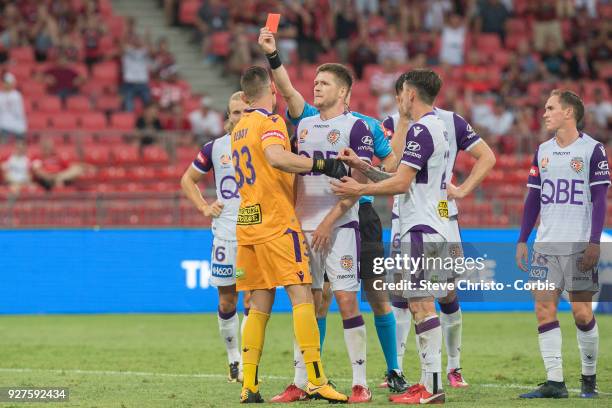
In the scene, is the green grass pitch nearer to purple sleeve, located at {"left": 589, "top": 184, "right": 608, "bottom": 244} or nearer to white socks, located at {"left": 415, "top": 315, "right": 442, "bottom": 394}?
white socks, located at {"left": 415, "top": 315, "right": 442, "bottom": 394}

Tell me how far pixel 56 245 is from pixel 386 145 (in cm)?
917

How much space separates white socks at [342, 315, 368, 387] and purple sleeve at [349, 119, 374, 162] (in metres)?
1.27

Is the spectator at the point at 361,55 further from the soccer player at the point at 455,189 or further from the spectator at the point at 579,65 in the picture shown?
the soccer player at the point at 455,189

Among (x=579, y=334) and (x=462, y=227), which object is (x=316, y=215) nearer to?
(x=579, y=334)

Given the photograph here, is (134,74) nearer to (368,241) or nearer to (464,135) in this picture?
(464,135)

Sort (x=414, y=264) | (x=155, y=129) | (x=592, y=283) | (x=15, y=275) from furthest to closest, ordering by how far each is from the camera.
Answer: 1. (x=155, y=129)
2. (x=15, y=275)
3. (x=592, y=283)
4. (x=414, y=264)

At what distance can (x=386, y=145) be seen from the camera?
Result: 9.11 m

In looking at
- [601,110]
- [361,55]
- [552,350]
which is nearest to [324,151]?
[552,350]

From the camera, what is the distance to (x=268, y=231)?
28.7 feet

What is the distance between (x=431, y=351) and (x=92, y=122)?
14496 millimetres

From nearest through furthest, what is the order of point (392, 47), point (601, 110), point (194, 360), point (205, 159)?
point (205, 159)
point (194, 360)
point (601, 110)
point (392, 47)

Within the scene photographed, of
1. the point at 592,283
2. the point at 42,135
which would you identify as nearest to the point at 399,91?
the point at 592,283

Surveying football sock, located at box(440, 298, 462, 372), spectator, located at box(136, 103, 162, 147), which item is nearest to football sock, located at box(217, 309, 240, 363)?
football sock, located at box(440, 298, 462, 372)

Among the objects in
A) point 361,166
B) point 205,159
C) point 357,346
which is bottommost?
point 357,346
